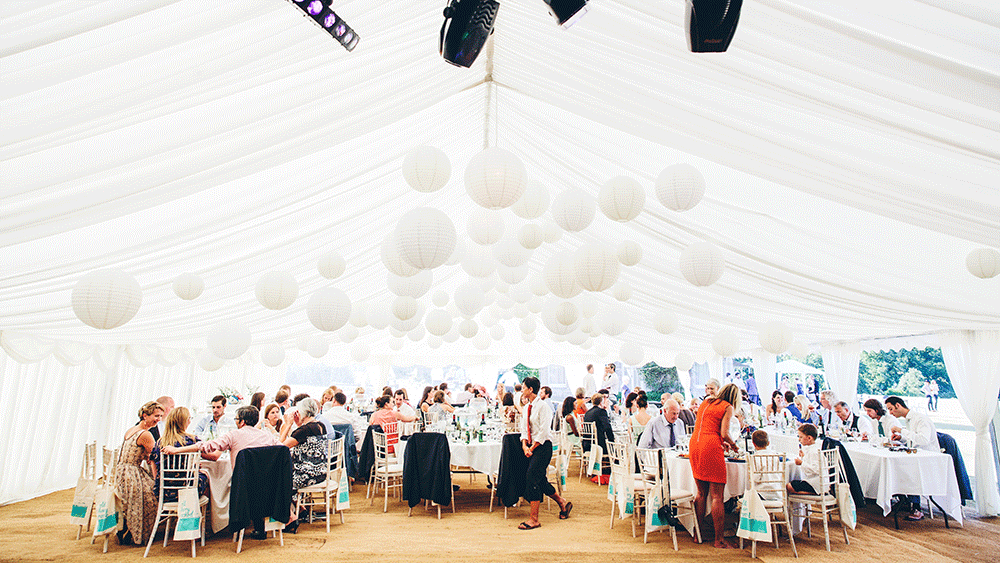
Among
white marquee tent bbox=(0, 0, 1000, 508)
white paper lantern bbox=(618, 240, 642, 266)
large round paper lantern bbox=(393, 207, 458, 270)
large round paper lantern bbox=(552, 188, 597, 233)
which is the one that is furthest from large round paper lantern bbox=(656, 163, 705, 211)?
large round paper lantern bbox=(393, 207, 458, 270)

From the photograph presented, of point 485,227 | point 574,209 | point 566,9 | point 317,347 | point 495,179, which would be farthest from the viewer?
point 317,347

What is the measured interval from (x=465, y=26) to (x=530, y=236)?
2246 millimetres

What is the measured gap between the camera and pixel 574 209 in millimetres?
3744

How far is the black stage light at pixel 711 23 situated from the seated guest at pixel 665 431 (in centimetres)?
527

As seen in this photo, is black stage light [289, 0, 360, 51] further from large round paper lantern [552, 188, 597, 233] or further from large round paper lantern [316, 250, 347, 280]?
large round paper lantern [316, 250, 347, 280]

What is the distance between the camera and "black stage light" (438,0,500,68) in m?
2.40

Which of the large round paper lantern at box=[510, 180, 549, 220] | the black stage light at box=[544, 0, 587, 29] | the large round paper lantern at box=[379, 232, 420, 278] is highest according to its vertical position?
the large round paper lantern at box=[510, 180, 549, 220]

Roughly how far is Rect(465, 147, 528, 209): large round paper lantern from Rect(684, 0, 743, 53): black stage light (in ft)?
4.54

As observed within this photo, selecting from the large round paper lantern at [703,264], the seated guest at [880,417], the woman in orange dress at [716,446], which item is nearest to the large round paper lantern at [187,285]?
the large round paper lantern at [703,264]

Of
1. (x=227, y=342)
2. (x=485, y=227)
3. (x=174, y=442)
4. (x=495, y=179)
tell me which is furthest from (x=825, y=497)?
(x=174, y=442)

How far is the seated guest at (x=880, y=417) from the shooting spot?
6406 millimetres

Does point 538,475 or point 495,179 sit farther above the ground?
point 495,179

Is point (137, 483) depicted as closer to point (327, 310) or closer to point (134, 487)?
point (134, 487)

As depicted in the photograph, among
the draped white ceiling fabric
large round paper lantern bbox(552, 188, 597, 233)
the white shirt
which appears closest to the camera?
the draped white ceiling fabric
